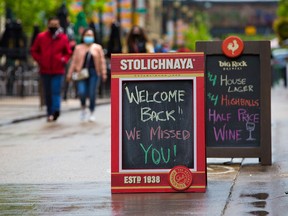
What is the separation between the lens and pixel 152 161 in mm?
9258

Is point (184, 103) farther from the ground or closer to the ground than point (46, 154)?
farther from the ground

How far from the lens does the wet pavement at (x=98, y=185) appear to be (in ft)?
27.5

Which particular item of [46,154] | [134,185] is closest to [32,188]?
[134,185]

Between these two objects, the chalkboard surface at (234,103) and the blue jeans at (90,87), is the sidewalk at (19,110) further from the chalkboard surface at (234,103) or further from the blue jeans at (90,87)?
the chalkboard surface at (234,103)

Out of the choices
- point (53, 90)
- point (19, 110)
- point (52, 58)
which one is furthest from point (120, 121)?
point (19, 110)

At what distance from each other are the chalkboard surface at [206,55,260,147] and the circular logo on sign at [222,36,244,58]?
10 cm

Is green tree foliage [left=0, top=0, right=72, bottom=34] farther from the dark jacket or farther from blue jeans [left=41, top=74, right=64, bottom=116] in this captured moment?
blue jeans [left=41, top=74, right=64, bottom=116]

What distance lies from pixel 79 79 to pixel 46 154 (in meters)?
7.30

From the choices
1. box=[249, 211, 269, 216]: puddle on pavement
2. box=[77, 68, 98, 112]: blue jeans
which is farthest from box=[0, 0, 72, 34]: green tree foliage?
box=[249, 211, 269, 216]: puddle on pavement

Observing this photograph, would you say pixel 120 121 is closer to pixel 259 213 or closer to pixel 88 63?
pixel 259 213

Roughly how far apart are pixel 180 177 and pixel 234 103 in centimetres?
250

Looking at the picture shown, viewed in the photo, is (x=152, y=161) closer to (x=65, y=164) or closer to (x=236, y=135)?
(x=236, y=135)

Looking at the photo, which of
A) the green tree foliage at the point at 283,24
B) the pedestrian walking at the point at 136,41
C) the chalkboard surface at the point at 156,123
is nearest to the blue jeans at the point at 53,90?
the pedestrian walking at the point at 136,41

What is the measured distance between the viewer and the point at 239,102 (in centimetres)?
1147
